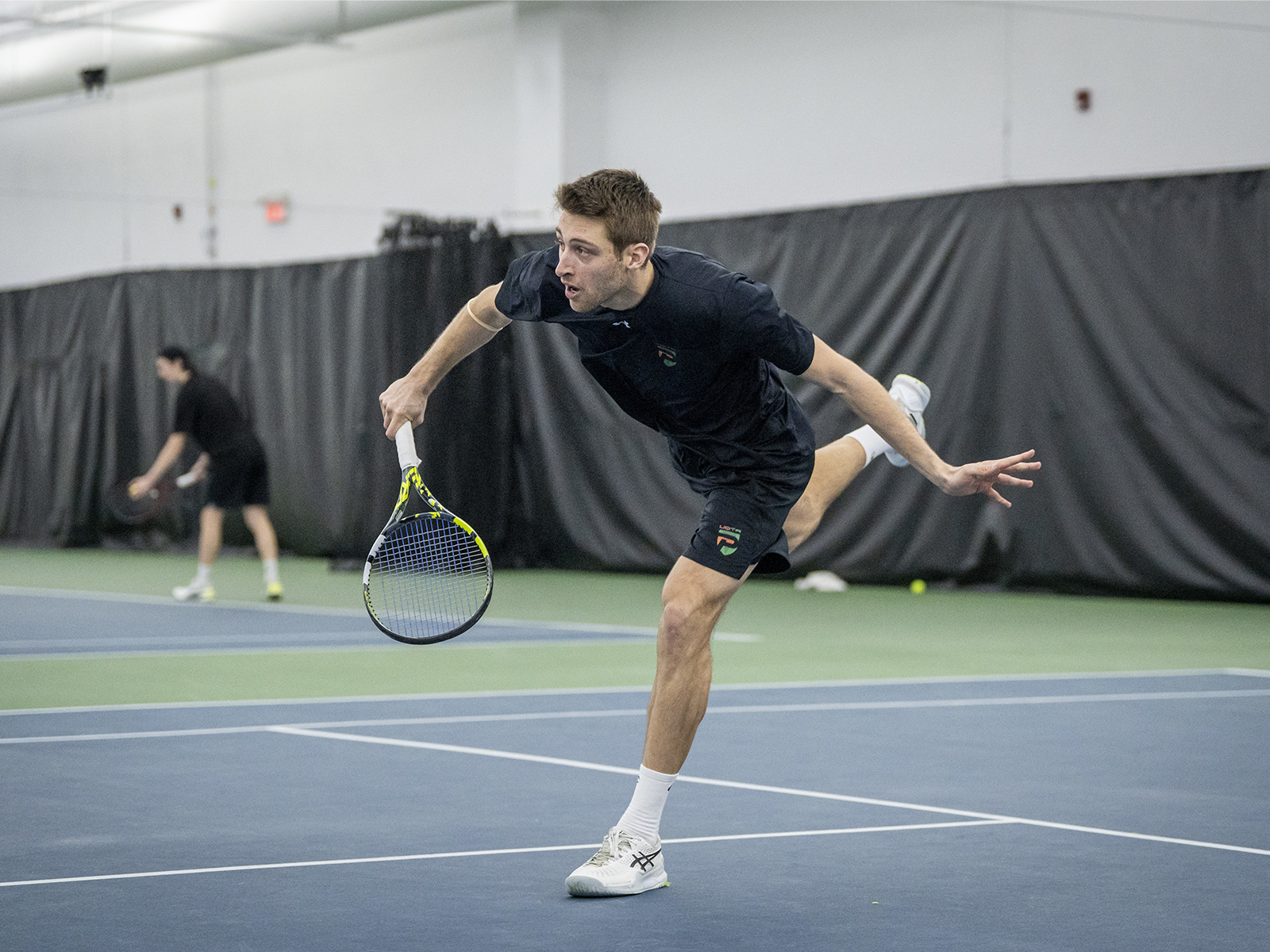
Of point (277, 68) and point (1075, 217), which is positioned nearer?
point (1075, 217)

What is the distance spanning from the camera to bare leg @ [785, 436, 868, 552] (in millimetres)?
4117

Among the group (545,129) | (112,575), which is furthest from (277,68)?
(112,575)

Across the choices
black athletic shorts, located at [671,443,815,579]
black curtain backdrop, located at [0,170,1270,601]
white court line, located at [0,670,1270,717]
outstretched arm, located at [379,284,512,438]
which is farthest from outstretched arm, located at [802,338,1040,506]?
black curtain backdrop, located at [0,170,1270,601]

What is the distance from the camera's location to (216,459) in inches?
438

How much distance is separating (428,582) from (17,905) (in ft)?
7.59

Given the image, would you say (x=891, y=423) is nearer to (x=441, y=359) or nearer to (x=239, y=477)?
(x=441, y=359)

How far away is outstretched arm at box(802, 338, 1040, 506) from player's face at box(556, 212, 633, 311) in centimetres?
45

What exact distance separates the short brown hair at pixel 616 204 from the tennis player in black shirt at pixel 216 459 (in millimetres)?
7863

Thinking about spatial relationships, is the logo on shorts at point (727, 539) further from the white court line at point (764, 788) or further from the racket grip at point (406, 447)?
the white court line at point (764, 788)

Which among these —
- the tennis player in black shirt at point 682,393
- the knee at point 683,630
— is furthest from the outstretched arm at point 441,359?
the knee at point 683,630

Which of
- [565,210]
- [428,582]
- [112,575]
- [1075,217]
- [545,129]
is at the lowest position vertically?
[112,575]

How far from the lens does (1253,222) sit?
10.4 meters

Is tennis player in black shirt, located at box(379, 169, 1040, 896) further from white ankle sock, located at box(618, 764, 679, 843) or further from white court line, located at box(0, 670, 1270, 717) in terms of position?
white court line, located at box(0, 670, 1270, 717)

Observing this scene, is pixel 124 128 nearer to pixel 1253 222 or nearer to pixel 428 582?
pixel 1253 222
